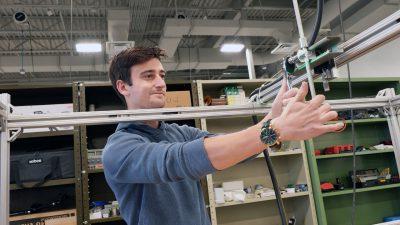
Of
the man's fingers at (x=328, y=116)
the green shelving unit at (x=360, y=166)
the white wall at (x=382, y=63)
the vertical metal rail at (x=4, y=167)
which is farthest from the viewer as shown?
the white wall at (x=382, y=63)

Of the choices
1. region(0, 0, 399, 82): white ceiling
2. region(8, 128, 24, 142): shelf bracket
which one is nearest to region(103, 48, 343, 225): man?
region(8, 128, 24, 142): shelf bracket

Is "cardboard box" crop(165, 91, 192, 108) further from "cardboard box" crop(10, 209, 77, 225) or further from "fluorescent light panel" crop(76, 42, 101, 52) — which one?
"fluorescent light panel" crop(76, 42, 101, 52)

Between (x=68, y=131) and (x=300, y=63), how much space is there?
5.68ft

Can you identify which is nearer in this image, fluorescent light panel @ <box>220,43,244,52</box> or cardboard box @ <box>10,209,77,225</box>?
cardboard box @ <box>10,209,77,225</box>

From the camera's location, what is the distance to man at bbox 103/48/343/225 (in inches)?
27.7

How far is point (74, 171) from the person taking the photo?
2199 millimetres

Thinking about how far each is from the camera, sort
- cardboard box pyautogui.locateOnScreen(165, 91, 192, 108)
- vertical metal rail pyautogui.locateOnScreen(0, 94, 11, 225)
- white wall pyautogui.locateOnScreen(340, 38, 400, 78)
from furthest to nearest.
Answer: white wall pyautogui.locateOnScreen(340, 38, 400, 78), cardboard box pyautogui.locateOnScreen(165, 91, 192, 108), vertical metal rail pyautogui.locateOnScreen(0, 94, 11, 225)

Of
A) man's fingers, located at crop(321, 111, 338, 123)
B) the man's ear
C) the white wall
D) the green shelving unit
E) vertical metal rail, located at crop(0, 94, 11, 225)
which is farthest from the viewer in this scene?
the white wall

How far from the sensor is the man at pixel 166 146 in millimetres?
703

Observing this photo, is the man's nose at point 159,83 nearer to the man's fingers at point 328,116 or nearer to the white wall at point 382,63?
the man's fingers at point 328,116

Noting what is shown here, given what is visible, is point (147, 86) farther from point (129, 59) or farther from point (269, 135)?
point (269, 135)

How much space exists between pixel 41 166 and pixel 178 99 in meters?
1.00

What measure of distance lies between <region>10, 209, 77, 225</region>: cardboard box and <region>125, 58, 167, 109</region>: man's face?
1297 millimetres

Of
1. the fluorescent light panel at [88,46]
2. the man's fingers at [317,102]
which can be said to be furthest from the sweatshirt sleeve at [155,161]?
the fluorescent light panel at [88,46]
